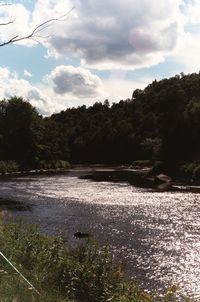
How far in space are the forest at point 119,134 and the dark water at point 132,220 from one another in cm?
2643

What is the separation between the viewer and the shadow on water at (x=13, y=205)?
41.3 meters

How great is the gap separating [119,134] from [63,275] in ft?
439

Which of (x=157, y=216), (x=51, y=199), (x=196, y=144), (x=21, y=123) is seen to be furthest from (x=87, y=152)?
(x=157, y=216)

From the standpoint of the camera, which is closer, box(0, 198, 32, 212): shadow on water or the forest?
box(0, 198, 32, 212): shadow on water

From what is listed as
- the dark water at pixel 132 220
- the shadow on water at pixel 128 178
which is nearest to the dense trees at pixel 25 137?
the shadow on water at pixel 128 178

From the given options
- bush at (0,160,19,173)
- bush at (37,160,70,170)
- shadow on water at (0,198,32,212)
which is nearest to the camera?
shadow on water at (0,198,32,212)

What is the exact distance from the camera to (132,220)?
36.2 metres

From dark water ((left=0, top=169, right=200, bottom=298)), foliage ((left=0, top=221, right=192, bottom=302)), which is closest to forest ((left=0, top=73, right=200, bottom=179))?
dark water ((left=0, top=169, right=200, bottom=298))

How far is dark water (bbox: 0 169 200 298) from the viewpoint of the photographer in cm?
2362

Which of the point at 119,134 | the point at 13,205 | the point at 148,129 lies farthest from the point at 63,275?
the point at 119,134

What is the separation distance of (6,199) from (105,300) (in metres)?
35.8

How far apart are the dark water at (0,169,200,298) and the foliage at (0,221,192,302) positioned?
5960 mm

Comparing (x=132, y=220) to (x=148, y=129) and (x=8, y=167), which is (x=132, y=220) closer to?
(x=8, y=167)

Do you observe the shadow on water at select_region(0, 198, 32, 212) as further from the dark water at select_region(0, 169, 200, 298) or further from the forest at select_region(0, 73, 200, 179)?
the forest at select_region(0, 73, 200, 179)
